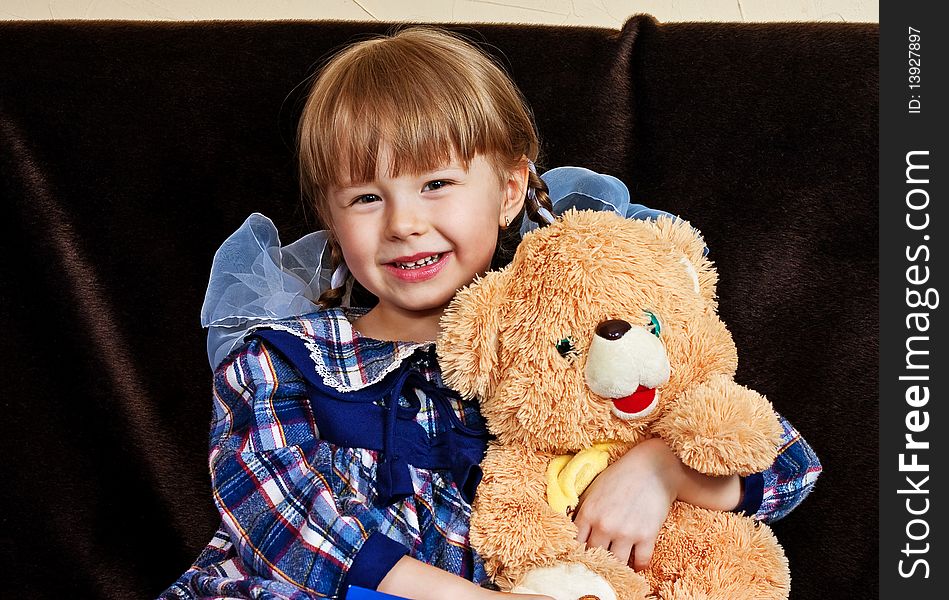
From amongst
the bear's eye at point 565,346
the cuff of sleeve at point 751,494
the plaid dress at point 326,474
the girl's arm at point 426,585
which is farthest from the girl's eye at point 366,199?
the cuff of sleeve at point 751,494

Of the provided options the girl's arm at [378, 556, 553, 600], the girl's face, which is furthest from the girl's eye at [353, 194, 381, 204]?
the girl's arm at [378, 556, 553, 600]

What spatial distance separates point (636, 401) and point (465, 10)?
846mm

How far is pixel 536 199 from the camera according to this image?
4.08 feet

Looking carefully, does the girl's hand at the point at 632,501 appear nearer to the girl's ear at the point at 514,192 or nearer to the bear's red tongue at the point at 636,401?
the bear's red tongue at the point at 636,401

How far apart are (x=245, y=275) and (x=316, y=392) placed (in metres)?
0.24

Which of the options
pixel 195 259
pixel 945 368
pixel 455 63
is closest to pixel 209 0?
pixel 195 259

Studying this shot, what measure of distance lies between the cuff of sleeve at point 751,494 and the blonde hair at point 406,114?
46 centimetres

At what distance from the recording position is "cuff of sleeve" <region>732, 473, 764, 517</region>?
A: 3.40ft

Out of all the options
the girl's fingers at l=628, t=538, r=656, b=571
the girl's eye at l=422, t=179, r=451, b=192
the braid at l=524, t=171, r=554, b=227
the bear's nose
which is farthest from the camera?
the braid at l=524, t=171, r=554, b=227

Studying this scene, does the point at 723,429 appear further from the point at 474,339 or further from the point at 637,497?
the point at 474,339

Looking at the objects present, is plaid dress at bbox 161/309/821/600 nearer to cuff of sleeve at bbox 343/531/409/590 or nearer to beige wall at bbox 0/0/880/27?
cuff of sleeve at bbox 343/531/409/590

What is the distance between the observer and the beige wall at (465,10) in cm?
151

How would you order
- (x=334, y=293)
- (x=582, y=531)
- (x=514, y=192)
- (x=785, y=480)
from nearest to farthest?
(x=582, y=531) < (x=785, y=480) < (x=514, y=192) < (x=334, y=293)

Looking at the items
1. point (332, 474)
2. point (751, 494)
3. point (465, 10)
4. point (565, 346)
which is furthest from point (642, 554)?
point (465, 10)
